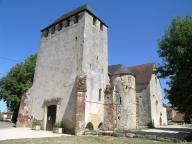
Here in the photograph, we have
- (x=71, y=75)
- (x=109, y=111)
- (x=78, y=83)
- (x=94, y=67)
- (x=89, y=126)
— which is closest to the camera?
(x=78, y=83)

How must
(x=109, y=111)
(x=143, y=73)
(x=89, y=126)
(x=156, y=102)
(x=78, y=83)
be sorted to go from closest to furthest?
(x=78, y=83) < (x=89, y=126) < (x=109, y=111) < (x=143, y=73) < (x=156, y=102)

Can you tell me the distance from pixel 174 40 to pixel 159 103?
22.2 meters

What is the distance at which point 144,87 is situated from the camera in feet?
103

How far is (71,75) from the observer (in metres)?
20.0

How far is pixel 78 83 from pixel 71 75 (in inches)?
80.0

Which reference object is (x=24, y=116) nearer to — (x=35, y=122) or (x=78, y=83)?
(x=35, y=122)

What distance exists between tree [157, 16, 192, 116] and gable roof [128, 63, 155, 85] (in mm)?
14813

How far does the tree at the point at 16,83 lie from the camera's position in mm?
33281

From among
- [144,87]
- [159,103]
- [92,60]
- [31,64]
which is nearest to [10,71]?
[31,64]

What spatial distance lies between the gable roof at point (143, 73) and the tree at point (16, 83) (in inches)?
710

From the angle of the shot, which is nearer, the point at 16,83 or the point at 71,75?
the point at 71,75

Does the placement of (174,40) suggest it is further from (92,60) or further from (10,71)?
(10,71)

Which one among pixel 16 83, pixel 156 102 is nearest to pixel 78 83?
pixel 16 83

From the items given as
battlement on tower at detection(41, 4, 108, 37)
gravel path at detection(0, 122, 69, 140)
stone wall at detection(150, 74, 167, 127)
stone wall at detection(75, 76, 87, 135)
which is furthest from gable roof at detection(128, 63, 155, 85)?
gravel path at detection(0, 122, 69, 140)
